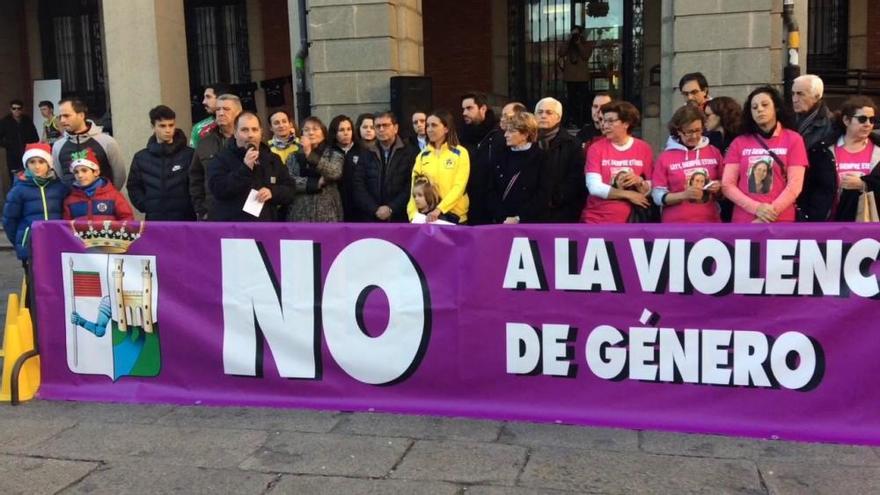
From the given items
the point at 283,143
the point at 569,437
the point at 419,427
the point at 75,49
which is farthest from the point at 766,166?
the point at 75,49

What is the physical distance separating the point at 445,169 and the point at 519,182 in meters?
0.70

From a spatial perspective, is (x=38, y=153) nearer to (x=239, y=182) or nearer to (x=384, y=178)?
(x=239, y=182)

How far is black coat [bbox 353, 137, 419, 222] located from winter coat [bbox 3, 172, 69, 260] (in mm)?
2428

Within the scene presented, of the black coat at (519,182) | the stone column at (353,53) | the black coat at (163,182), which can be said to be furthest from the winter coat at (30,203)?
the stone column at (353,53)

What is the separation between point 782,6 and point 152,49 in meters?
8.91

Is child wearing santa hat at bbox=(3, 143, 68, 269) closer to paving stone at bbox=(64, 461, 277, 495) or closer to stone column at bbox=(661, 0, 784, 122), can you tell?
paving stone at bbox=(64, 461, 277, 495)

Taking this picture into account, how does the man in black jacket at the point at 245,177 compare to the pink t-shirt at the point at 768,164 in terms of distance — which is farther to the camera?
the man in black jacket at the point at 245,177

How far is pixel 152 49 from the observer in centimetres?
1188

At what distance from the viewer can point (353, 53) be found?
431 inches

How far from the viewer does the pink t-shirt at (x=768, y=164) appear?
5047 millimetres

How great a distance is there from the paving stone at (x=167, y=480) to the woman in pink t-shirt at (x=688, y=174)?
3156mm

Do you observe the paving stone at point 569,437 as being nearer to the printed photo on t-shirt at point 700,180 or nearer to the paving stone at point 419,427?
the paving stone at point 419,427

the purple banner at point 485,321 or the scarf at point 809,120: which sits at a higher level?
the scarf at point 809,120

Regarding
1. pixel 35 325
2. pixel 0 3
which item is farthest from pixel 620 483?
pixel 0 3
